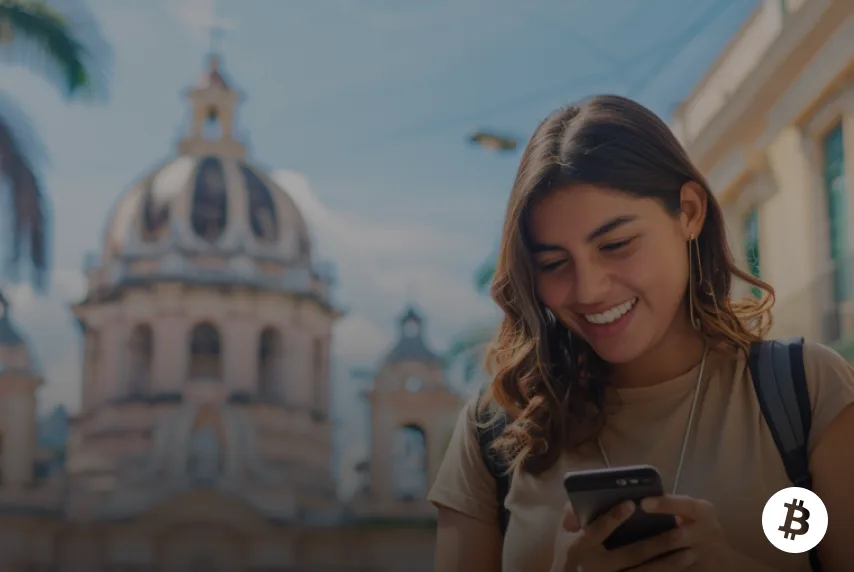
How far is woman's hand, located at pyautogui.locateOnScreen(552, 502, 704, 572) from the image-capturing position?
119cm

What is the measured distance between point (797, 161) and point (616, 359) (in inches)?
196

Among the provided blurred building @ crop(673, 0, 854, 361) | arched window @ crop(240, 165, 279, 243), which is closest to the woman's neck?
blurred building @ crop(673, 0, 854, 361)

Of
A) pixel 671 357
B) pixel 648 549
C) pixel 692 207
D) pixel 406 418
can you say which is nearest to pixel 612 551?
pixel 648 549

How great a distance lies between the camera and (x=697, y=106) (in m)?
7.92

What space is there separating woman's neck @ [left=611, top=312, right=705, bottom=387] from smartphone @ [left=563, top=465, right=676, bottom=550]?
0.70ft

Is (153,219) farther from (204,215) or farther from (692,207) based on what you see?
(692,207)

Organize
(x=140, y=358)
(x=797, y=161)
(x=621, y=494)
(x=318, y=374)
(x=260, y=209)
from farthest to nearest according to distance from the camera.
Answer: (x=260, y=209)
(x=318, y=374)
(x=140, y=358)
(x=797, y=161)
(x=621, y=494)

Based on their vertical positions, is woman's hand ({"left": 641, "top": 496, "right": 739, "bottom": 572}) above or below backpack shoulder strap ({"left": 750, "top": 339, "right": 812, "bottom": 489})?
below

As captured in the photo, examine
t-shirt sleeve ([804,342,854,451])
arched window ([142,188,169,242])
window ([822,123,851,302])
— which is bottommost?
t-shirt sleeve ([804,342,854,451])

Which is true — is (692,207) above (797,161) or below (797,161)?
below

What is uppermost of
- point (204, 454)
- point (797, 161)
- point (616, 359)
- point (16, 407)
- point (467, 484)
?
point (16, 407)

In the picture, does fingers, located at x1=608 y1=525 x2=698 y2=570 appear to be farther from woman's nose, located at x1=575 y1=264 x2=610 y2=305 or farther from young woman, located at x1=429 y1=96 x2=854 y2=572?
woman's nose, located at x1=575 y1=264 x2=610 y2=305

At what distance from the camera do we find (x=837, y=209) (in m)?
5.71

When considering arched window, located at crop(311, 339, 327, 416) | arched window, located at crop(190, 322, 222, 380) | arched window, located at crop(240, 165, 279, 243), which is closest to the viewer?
arched window, located at crop(190, 322, 222, 380)
